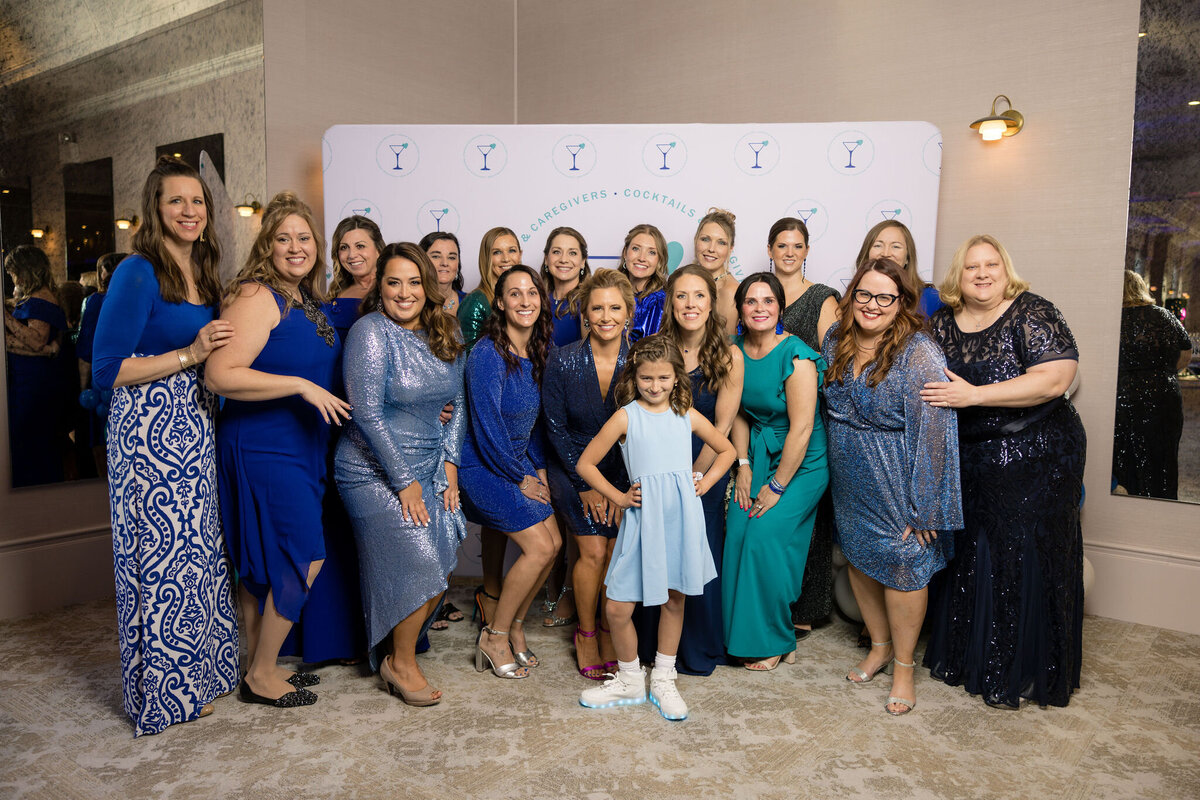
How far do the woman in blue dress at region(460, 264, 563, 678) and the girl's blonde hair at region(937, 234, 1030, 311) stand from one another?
155 centimetres

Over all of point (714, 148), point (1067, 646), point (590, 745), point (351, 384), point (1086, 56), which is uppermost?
point (1086, 56)

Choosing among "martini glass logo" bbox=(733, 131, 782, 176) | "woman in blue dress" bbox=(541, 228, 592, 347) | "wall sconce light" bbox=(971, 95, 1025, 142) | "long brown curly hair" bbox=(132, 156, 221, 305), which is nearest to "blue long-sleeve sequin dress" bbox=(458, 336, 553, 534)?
"woman in blue dress" bbox=(541, 228, 592, 347)

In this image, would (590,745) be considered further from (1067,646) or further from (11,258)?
(11,258)

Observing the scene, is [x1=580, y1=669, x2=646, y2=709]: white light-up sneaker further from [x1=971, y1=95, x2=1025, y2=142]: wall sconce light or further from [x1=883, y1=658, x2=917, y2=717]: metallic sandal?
[x1=971, y1=95, x2=1025, y2=142]: wall sconce light

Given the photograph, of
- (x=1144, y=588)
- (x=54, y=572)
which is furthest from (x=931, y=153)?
(x=54, y=572)

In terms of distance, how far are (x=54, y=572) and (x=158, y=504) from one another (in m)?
2.04

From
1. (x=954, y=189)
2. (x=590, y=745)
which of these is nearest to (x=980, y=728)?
(x=590, y=745)

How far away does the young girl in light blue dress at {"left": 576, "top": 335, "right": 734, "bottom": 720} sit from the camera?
110 inches

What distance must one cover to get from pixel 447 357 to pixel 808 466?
148 cm

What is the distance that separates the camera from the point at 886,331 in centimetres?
291

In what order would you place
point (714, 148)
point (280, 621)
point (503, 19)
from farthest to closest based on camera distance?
1. point (503, 19)
2. point (714, 148)
3. point (280, 621)

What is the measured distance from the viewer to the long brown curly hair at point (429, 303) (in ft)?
9.48

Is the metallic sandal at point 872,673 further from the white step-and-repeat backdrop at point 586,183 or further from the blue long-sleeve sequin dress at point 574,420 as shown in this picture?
the white step-and-repeat backdrop at point 586,183

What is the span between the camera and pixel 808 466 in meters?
3.18
